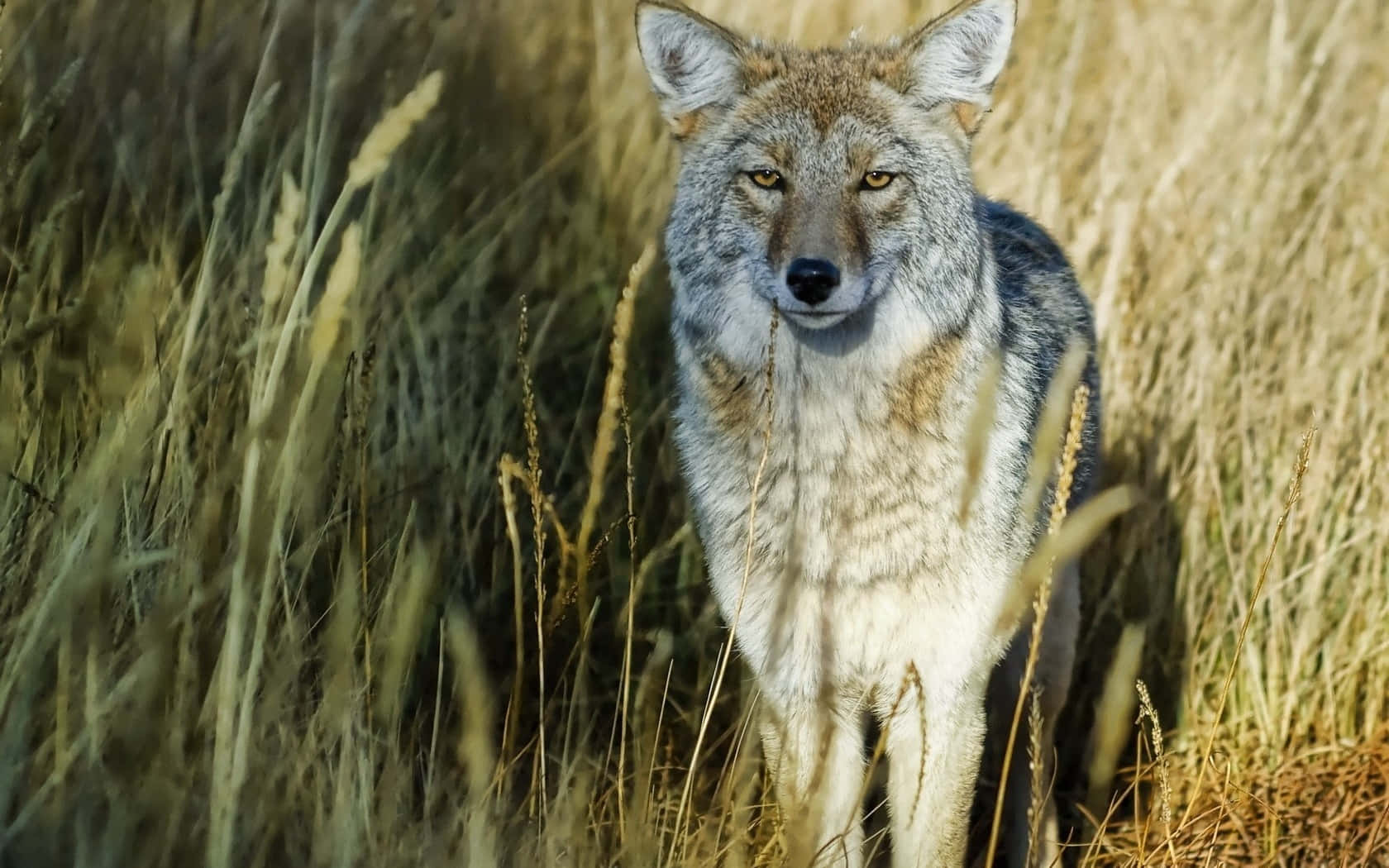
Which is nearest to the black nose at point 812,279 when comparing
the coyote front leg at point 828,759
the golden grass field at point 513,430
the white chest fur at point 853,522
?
the white chest fur at point 853,522

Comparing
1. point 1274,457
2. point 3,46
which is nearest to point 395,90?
point 3,46

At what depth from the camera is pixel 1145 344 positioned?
4.50 meters

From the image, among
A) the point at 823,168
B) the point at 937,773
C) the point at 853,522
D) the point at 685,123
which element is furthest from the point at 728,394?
the point at 937,773

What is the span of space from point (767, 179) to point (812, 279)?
359 mm

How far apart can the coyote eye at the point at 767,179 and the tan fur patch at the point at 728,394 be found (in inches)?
14.6

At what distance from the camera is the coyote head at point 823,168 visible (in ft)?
9.62

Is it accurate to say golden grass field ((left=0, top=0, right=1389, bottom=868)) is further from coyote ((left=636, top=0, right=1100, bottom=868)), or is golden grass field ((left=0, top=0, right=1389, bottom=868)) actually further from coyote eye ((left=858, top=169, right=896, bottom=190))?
coyote eye ((left=858, top=169, right=896, bottom=190))

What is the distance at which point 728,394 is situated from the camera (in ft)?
10.3

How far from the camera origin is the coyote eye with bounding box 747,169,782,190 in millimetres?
3062

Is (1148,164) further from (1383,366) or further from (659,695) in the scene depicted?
(659,695)

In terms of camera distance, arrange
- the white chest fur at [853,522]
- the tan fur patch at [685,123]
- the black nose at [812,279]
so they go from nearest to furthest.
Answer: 1. the black nose at [812,279]
2. the white chest fur at [853,522]
3. the tan fur patch at [685,123]

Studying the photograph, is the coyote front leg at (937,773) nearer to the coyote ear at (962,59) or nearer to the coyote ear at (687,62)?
the coyote ear at (962,59)

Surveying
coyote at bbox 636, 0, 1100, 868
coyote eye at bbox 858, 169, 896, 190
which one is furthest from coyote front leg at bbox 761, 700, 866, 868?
coyote eye at bbox 858, 169, 896, 190

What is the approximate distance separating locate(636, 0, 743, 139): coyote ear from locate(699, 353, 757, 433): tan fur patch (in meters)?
0.59
